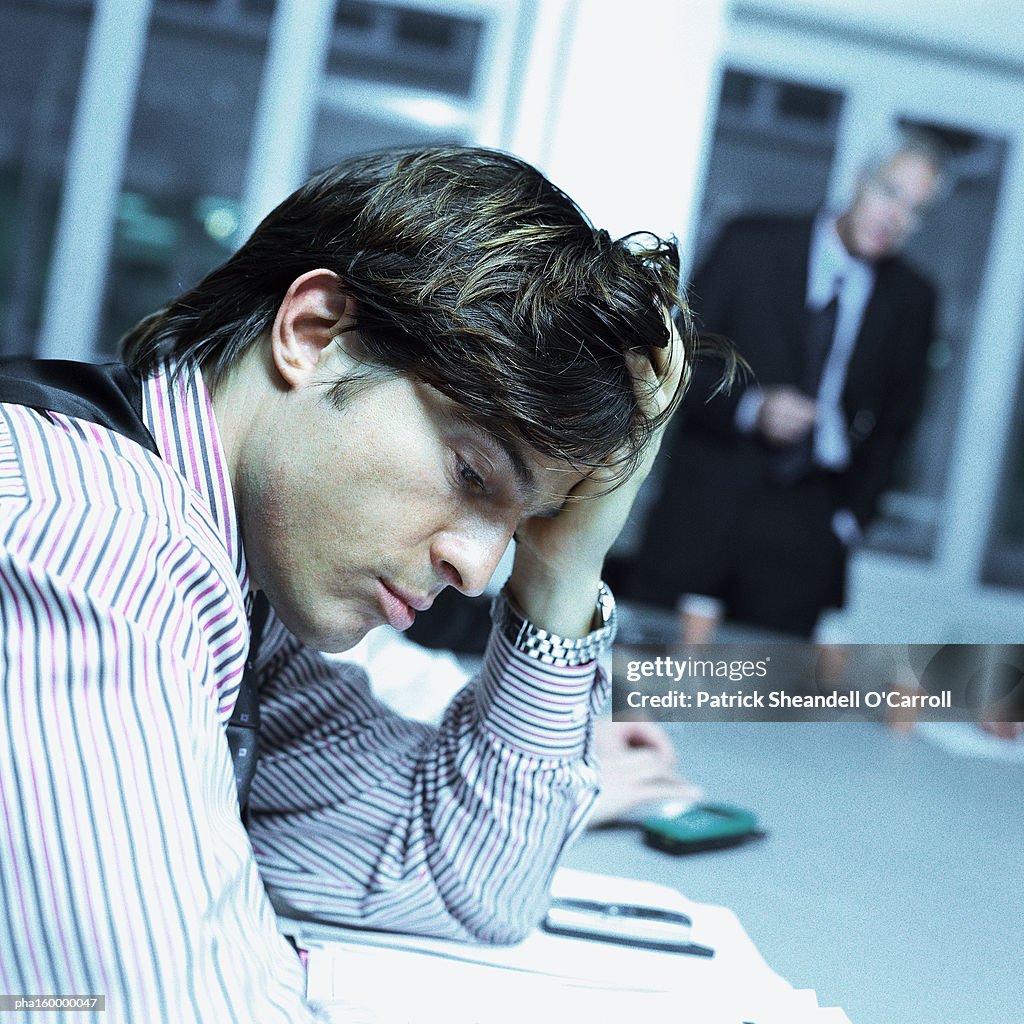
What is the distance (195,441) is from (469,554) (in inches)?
6.7

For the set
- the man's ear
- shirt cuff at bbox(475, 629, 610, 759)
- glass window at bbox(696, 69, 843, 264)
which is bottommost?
shirt cuff at bbox(475, 629, 610, 759)

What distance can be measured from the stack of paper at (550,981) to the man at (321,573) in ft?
0.10

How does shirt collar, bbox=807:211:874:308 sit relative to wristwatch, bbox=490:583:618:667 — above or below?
above

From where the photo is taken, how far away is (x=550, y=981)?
2.36ft

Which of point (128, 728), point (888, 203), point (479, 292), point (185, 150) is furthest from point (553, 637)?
point (185, 150)

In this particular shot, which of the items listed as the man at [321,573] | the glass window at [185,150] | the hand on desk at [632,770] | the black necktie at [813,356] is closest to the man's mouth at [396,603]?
the man at [321,573]

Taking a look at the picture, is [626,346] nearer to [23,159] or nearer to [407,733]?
[407,733]

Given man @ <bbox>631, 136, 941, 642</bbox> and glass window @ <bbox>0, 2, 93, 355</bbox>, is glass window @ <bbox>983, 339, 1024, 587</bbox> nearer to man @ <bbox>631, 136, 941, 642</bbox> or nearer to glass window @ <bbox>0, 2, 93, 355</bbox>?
man @ <bbox>631, 136, 941, 642</bbox>

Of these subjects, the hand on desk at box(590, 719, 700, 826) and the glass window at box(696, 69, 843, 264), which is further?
the glass window at box(696, 69, 843, 264)

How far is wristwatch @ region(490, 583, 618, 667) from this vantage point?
0.82 meters

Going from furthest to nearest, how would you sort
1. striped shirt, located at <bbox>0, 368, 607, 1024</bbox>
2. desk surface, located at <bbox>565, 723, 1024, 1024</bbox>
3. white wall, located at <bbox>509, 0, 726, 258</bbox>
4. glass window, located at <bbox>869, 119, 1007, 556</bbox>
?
glass window, located at <bbox>869, 119, 1007, 556</bbox>
white wall, located at <bbox>509, 0, 726, 258</bbox>
desk surface, located at <bbox>565, 723, 1024, 1024</bbox>
striped shirt, located at <bbox>0, 368, 607, 1024</bbox>

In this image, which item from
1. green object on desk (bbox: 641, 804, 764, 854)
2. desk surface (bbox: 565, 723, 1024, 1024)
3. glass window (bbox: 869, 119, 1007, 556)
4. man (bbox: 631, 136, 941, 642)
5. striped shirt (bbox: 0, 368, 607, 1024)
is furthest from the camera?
glass window (bbox: 869, 119, 1007, 556)

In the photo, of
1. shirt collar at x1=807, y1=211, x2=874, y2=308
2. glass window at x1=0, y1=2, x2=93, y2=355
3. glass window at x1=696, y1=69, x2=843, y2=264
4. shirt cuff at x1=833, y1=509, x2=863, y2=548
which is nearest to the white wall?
shirt collar at x1=807, y1=211, x2=874, y2=308

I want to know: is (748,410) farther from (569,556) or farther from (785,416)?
(569,556)
